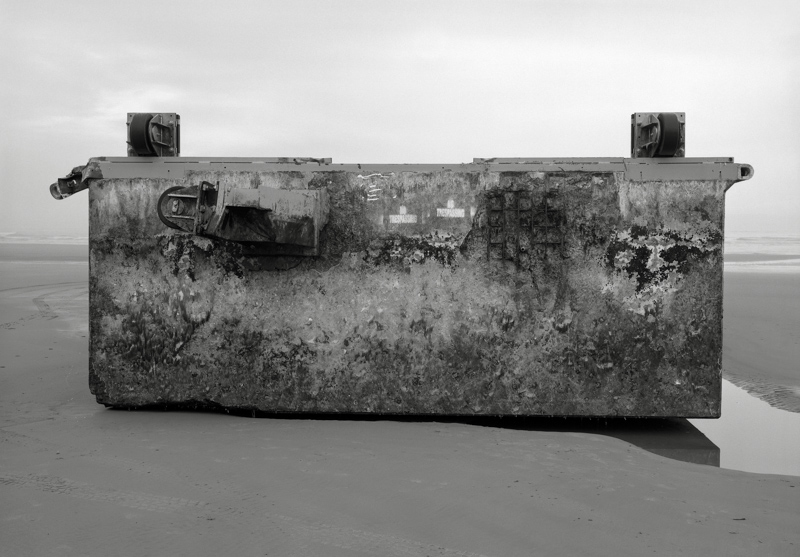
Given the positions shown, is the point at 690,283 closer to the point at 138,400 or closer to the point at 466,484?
the point at 466,484

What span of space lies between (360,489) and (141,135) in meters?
2.80

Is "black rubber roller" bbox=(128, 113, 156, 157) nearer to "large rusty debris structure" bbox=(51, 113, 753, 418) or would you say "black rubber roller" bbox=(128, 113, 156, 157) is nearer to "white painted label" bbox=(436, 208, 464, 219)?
"large rusty debris structure" bbox=(51, 113, 753, 418)

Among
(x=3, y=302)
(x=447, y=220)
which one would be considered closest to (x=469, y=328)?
(x=447, y=220)

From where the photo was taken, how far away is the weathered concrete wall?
4523mm

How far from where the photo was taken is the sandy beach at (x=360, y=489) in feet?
9.31

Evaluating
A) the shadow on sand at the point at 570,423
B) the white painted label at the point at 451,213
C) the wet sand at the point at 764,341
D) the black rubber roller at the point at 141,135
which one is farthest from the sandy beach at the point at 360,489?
the wet sand at the point at 764,341

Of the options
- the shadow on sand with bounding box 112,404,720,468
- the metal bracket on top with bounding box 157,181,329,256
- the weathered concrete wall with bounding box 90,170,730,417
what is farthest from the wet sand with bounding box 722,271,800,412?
the metal bracket on top with bounding box 157,181,329,256

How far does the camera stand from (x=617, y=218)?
14.8 ft

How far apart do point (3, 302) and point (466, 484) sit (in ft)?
34.9

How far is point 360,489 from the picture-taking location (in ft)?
11.1

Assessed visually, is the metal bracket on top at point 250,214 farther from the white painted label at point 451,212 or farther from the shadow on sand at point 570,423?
the shadow on sand at point 570,423

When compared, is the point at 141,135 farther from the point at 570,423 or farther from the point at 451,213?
the point at 570,423

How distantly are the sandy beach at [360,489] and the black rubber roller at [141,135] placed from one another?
1763mm

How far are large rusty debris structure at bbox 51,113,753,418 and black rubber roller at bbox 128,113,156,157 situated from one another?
14 mm
